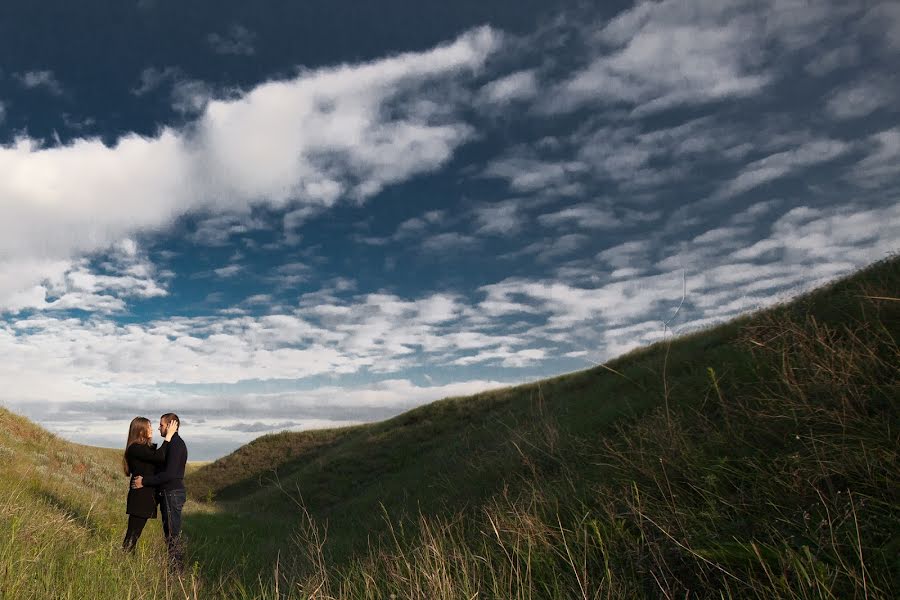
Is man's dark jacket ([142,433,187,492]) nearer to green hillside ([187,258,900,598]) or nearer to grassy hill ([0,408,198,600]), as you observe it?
grassy hill ([0,408,198,600])

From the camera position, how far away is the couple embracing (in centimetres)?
867

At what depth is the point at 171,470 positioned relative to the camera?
347 inches

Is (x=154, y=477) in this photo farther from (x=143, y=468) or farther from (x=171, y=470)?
(x=143, y=468)

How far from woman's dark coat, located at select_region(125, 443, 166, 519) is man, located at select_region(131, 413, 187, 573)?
117 mm

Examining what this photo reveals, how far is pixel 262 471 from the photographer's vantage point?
34969 mm

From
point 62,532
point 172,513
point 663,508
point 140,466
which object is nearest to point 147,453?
point 140,466

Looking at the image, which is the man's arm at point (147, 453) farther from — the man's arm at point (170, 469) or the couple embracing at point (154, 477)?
the man's arm at point (170, 469)

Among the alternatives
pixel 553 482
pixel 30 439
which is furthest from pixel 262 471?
pixel 553 482

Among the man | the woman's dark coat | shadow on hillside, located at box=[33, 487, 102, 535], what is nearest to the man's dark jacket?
the man

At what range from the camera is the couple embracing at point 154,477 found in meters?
8.67

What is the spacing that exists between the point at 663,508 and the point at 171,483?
7.57 m

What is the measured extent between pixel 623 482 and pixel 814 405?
2.24 meters

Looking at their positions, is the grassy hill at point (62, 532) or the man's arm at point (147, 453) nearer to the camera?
the grassy hill at point (62, 532)

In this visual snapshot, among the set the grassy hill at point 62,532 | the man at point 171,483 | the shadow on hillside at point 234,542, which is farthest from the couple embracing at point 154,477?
the shadow on hillside at point 234,542
